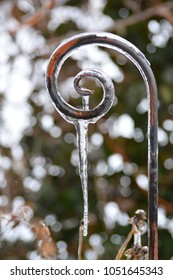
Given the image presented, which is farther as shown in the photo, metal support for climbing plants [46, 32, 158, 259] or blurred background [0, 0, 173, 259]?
blurred background [0, 0, 173, 259]

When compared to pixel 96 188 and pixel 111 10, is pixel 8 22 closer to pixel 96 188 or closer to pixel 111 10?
pixel 111 10

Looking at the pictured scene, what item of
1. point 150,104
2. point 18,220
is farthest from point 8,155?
point 150,104

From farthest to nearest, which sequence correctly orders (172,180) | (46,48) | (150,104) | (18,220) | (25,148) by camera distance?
(25,148), (46,48), (172,180), (18,220), (150,104)

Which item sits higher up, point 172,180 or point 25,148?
point 25,148

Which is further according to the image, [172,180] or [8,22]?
[8,22]

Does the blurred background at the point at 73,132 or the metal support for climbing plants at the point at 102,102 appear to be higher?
the blurred background at the point at 73,132

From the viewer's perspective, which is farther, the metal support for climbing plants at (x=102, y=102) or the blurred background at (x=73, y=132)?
the blurred background at (x=73, y=132)

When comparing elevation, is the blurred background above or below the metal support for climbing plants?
above

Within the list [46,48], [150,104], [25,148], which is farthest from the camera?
[25,148]
